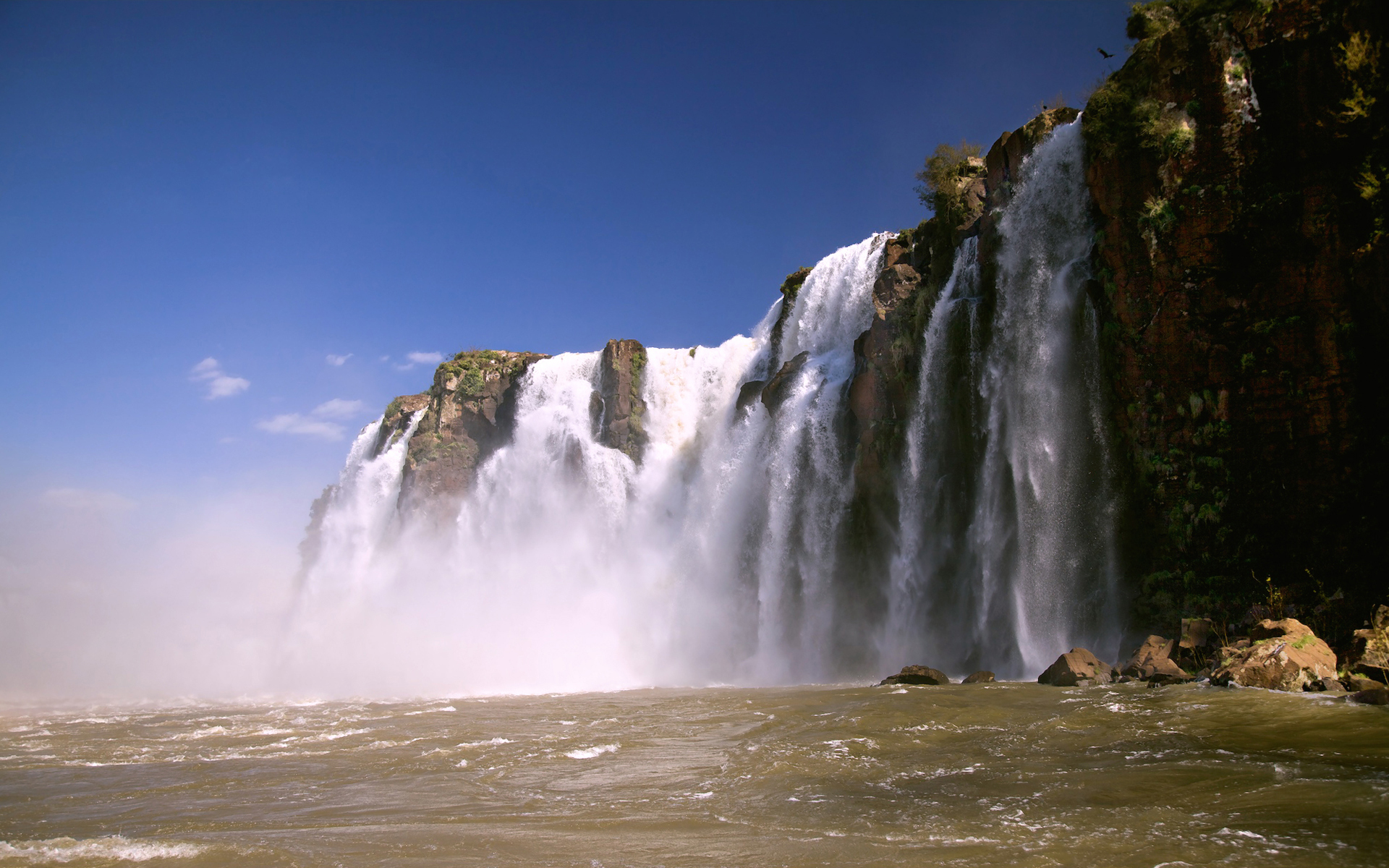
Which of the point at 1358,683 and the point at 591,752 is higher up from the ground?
the point at 1358,683

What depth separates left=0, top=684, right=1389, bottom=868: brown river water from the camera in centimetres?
504

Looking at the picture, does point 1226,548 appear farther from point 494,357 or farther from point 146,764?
point 494,357

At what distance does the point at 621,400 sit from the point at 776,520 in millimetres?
15506

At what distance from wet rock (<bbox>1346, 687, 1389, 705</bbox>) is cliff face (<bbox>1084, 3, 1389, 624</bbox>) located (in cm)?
579

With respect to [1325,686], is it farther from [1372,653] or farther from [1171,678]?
[1171,678]

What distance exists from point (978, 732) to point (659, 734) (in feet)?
13.6

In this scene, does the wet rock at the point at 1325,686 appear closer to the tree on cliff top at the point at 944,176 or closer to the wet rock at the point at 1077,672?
the wet rock at the point at 1077,672

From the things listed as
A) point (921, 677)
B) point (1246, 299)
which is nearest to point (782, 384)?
point (921, 677)

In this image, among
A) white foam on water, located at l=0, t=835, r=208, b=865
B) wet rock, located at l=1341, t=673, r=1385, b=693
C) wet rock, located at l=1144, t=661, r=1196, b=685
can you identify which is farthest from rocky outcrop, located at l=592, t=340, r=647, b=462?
white foam on water, located at l=0, t=835, r=208, b=865

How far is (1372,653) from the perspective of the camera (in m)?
9.19

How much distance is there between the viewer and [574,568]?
114 ft

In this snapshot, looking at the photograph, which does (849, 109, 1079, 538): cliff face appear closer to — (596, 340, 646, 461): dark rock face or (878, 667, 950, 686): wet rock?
(878, 667, 950, 686): wet rock

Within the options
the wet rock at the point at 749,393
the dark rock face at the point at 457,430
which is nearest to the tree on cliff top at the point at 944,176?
the wet rock at the point at 749,393

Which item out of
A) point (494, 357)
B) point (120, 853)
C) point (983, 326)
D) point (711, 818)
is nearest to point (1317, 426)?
point (983, 326)
